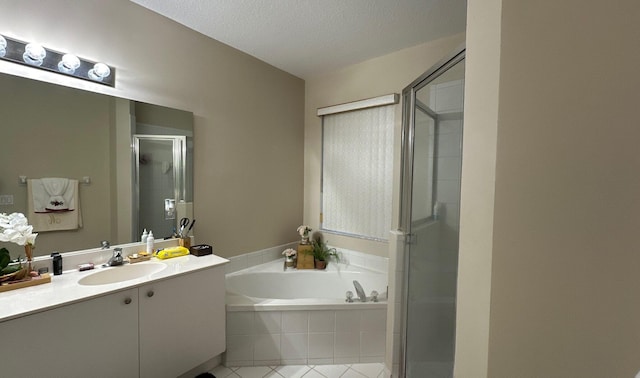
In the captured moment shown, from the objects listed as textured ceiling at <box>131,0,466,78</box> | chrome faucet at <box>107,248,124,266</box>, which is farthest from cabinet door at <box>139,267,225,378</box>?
textured ceiling at <box>131,0,466,78</box>

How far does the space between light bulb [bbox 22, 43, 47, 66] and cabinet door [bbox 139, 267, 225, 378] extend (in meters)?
1.31

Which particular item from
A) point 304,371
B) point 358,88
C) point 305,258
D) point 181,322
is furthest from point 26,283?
point 358,88

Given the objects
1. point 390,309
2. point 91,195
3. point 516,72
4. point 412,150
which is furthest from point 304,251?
point 516,72

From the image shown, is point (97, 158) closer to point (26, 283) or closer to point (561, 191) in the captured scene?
point (26, 283)

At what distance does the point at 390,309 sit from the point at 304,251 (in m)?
1.09

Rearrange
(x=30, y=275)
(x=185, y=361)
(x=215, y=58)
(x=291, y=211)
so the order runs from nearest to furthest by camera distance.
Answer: (x=30, y=275)
(x=185, y=361)
(x=215, y=58)
(x=291, y=211)

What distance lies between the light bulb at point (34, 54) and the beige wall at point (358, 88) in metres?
2.03

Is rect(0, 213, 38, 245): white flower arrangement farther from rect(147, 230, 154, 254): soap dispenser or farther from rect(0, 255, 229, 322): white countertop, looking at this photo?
rect(147, 230, 154, 254): soap dispenser

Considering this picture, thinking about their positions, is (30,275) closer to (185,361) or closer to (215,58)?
(185,361)

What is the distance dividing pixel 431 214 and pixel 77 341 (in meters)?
1.85

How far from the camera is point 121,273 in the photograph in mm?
1457

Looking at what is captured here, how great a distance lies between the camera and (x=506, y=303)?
0.54 m

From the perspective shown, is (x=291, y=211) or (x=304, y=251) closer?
(x=304, y=251)

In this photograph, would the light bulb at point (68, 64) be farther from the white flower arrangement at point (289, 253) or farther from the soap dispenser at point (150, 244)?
the white flower arrangement at point (289, 253)
